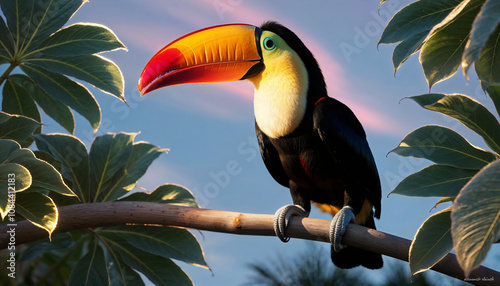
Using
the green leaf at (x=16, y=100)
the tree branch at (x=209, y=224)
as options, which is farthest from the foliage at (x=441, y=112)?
the green leaf at (x=16, y=100)

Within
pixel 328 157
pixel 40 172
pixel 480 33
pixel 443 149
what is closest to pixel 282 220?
pixel 328 157

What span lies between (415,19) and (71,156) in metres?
2.30

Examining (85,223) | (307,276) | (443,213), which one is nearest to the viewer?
(443,213)

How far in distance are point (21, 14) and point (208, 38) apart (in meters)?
1.19

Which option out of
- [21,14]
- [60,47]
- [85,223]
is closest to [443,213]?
[85,223]

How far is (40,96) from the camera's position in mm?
3840

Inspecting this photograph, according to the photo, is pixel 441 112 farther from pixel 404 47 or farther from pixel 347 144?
pixel 347 144

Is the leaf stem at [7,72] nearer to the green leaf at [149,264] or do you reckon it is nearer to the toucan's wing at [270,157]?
the green leaf at [149,264]

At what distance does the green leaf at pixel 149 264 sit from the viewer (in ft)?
11.2

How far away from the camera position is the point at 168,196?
3.67m

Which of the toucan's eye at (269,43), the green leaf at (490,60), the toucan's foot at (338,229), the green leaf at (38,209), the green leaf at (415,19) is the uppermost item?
the toucan's eye at (269,43)

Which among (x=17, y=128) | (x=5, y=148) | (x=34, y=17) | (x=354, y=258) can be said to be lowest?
(x=354, y=258)

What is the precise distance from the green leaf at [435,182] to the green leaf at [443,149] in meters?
0.04

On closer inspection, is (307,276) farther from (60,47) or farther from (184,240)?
(60,47)
